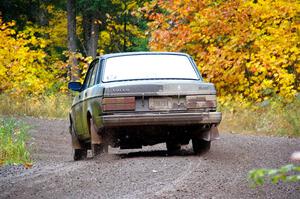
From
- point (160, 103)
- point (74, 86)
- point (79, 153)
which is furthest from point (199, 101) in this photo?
point (79, 153)

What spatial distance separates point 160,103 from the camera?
1034 centimetres

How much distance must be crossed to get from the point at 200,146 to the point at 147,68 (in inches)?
56.4

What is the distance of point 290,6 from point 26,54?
44.5 feet

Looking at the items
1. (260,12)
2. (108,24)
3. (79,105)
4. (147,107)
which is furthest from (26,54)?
(147,107)

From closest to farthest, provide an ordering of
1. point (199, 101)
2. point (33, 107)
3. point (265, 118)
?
1. point (199, 101)
2. point (265, 118)
3. point (33, 107)

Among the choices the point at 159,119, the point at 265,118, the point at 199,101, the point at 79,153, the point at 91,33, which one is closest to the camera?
the point at 159,119

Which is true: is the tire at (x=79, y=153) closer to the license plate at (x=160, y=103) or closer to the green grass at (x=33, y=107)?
the license plate at (x=160, y=103)

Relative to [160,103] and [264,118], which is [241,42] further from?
[160,103]

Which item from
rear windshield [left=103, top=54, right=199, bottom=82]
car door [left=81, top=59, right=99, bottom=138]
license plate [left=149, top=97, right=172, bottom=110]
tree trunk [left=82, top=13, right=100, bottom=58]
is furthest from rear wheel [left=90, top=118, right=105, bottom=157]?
tree trunk [left=82, top=13, right=100, bottom=58]

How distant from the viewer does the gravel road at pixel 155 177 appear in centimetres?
781

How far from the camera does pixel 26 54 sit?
30188 mm

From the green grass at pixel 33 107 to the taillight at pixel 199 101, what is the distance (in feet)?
48.4

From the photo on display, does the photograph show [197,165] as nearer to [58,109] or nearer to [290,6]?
[290,6]

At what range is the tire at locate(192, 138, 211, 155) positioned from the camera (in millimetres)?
11266
